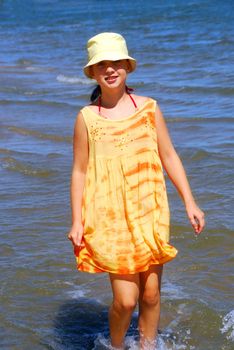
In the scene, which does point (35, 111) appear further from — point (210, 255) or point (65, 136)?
point (210, 255)

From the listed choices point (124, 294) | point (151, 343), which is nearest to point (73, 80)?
point (151, 343)

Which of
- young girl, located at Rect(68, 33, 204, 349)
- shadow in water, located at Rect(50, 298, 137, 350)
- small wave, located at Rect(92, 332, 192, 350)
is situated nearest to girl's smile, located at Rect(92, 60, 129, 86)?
young girl, located at Rect(68, 33, 204, 349)

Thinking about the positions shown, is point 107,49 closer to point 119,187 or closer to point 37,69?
point 119,187

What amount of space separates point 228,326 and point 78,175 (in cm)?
132

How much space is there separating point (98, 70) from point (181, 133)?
5.44 metres

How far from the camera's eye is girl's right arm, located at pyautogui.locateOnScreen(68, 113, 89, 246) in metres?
4.03

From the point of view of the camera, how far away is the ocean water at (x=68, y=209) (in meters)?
4.81

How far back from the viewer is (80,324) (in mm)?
4918

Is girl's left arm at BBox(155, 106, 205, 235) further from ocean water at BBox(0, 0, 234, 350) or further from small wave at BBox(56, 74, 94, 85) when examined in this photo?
small wave at BBox(56, 74, 94, 85)

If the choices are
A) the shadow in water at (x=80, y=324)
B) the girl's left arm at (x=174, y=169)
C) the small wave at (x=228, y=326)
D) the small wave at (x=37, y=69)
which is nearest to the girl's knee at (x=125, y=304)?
the girl's left arm at (x=174, y=169)

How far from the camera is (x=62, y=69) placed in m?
17.1

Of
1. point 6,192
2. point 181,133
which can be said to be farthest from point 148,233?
point 181,133

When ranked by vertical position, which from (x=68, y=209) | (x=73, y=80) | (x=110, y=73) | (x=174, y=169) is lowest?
(x=68, y=209)

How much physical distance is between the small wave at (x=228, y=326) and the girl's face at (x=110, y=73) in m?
1.58
